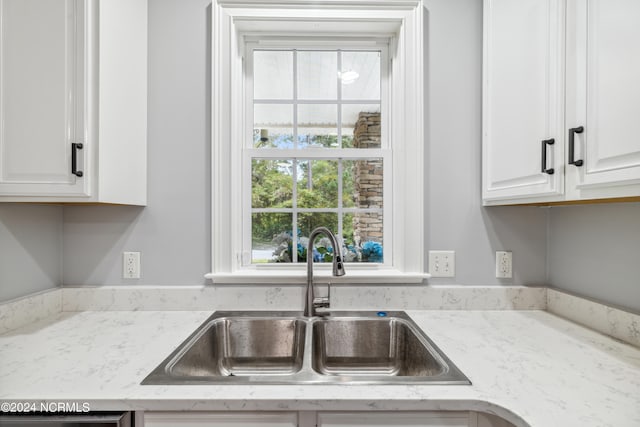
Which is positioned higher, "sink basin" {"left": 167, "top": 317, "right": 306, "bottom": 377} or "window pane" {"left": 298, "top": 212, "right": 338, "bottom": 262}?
"window pane" {"left": 298, "top": 212, "right": 338, "bottom": 262}

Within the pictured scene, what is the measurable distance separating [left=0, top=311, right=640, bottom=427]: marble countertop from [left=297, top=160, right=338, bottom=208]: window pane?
76cm

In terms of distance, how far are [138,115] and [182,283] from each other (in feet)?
2.56

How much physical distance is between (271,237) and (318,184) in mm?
358

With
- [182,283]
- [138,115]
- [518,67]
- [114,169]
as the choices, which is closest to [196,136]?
[138,115]

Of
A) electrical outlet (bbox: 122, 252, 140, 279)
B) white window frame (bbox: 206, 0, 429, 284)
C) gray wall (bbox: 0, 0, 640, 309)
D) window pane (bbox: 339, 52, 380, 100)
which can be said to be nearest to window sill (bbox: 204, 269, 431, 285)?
white window frame (bbox: 206, 0, 429, 284)

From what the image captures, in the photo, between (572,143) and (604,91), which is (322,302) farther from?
(604,91)

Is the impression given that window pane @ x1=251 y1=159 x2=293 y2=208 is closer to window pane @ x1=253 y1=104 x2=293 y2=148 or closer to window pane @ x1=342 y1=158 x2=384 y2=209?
window pane @ x1=253 y1=104 x2=293 y2=148

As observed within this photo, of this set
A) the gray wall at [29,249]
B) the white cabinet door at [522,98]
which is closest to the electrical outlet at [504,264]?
Result: the white cabinet door at [522,98]

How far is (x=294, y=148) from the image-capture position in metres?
1.60

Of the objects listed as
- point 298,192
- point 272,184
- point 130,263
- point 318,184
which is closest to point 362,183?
point 318,184

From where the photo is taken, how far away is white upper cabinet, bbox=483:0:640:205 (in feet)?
2.66

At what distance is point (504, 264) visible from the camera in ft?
4.86

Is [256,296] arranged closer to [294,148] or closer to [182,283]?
[182,283]

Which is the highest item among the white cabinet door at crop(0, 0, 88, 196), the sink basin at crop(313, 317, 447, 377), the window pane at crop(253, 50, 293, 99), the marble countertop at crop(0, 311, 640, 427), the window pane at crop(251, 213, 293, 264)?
the window pane at crop(253, 50, 293, 99)
